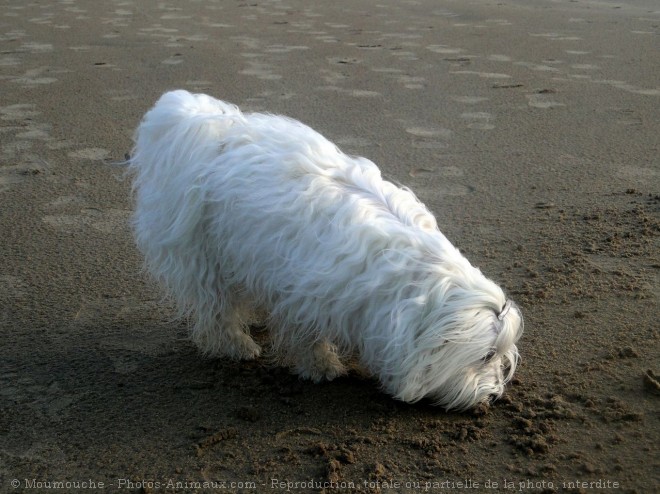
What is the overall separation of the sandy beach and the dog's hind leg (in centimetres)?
7

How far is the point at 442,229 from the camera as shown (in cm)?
397

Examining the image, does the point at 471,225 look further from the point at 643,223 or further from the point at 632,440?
the point at 632,440

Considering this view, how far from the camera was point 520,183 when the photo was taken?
15.0ft

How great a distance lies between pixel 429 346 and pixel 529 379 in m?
0.61

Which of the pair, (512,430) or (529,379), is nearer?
(512,430)

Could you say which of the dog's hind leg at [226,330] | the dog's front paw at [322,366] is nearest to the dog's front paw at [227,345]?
the dog's hind leg at [226,330]

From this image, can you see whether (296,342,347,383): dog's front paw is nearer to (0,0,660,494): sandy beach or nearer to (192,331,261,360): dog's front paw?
(0,0,660,494): sandy beach

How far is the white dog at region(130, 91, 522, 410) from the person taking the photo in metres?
2.38

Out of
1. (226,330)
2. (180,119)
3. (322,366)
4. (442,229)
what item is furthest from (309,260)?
(442,229)

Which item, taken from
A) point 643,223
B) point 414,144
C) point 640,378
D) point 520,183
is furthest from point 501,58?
point 640,378

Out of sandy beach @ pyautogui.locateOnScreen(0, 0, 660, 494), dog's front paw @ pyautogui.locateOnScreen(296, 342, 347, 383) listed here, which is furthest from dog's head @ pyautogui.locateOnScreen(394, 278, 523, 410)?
dog's front paw @ pyautogui.locateOnScreen(296, 342, 347, 383)

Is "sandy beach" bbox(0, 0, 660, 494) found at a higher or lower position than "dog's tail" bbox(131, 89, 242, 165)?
lower

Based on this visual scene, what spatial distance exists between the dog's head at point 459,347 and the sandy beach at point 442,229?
0.12 m

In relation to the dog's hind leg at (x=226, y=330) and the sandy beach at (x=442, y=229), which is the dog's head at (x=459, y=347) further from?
the dog's hind leg at (x=226, y=330)
